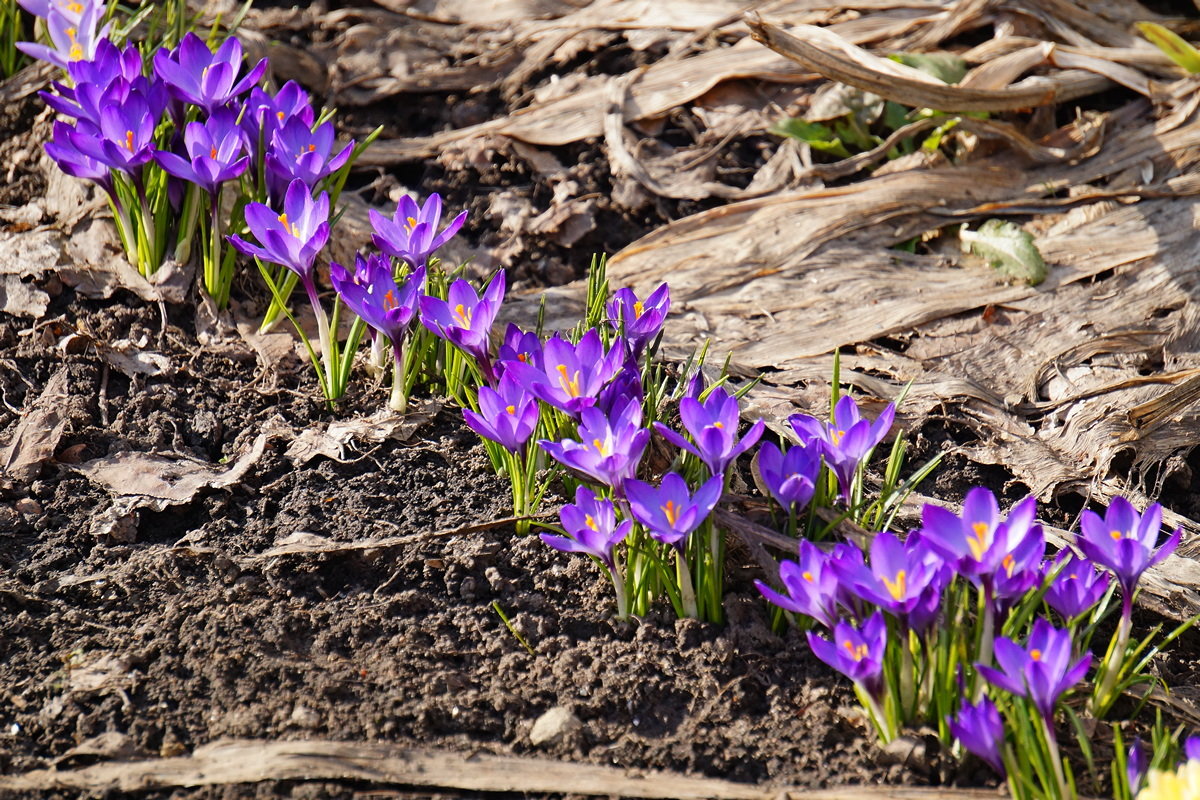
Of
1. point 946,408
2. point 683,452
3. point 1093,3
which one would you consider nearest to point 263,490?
point 683,452

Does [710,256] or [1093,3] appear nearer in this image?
[710,256]

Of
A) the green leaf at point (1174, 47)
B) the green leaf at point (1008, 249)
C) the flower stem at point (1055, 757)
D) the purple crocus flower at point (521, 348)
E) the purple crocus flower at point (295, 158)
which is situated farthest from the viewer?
the green leaf at point (1174, 47)

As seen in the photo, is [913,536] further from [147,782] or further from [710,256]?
[710,256]

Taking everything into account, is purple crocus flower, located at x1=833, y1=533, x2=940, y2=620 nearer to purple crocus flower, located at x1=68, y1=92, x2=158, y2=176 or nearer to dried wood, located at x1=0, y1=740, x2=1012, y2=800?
dried wood, located at x1=0, y1=740, x2=1012, y2=800

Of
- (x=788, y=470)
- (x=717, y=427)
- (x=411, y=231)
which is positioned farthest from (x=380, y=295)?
(x=788, y=470)

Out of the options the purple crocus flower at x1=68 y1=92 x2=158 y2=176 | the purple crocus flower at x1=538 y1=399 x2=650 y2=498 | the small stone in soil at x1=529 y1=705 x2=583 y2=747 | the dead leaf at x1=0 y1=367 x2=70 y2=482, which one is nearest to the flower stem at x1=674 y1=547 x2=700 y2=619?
the purple crocus flower at x1=538 y1=399 x2=650 y2=498

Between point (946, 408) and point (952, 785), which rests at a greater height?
point (946, 408)

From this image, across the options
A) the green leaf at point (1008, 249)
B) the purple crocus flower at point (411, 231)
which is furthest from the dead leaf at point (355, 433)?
the green leaf at point (1008, 249)

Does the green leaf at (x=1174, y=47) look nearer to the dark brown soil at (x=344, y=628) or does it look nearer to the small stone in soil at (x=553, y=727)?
the dark brown soil at (x=344, y=628)
